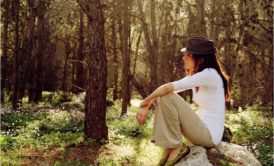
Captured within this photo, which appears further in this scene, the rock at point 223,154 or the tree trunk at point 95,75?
the tree trunk at point 95,75

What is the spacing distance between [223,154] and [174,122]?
45.2 inches

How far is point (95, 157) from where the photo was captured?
9.66 m

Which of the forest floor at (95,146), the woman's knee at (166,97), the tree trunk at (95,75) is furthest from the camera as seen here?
the tree trunk at (95,75)

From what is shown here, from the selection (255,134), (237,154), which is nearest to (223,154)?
(237,154)

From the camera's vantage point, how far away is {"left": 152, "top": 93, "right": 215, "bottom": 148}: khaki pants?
21.0ft

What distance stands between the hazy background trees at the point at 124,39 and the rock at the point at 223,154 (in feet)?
14.2

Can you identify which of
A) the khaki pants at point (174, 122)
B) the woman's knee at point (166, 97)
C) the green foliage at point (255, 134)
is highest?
the woman's knee at point (166, 97)

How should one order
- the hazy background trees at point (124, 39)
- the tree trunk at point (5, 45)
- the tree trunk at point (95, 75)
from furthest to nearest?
1. the tree trunk at point (5, 45)
2. the hazy background trees at point (124, 39)
3. the tree trunk at point (95, 75)

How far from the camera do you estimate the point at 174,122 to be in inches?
254

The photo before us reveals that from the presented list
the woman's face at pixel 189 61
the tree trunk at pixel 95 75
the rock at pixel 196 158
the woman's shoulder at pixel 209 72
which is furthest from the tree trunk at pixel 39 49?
the rock at pixel 196 158

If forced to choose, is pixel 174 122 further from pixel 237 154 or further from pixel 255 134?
pixel 255 134

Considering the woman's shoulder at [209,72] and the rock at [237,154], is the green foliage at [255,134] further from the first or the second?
the woman's shoulder at [209,72]

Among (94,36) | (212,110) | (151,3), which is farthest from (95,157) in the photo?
(151,3)

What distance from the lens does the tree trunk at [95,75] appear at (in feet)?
35.7
